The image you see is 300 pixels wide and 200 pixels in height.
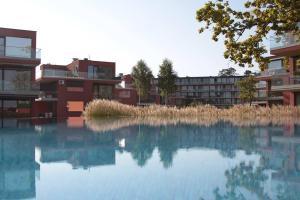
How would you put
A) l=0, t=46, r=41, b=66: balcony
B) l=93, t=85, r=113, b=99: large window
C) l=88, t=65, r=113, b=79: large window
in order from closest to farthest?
1. l=0, t=46, r=41, b=66: balcony
2. l=88, t=65, r=113, b=79: large window
3. l=93, t=85, r=113, b=99: large window

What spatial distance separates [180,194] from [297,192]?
4.97 ft

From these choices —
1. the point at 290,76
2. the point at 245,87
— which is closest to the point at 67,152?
the point at 290,76

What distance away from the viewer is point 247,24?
677 centimetres

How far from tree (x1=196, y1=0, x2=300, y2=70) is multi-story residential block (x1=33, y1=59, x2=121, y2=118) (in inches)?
1141

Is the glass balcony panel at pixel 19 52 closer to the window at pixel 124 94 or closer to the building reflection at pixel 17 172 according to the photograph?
the building reflection at pixel 17 172

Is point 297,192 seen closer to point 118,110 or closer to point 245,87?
point 118,110

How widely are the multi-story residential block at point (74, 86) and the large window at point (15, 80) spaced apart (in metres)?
7.21

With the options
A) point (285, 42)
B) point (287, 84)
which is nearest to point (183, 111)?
point (287, 84)

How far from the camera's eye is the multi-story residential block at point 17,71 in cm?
2352

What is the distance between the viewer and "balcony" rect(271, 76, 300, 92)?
25.9 meters

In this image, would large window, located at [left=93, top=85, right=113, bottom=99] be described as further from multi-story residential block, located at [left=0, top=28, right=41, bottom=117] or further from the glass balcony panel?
the glass balcony panel

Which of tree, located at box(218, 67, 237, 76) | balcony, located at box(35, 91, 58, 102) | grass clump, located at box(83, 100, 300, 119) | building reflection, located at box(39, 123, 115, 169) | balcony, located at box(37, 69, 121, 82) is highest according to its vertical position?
tree, located at box(218, 67, 237, 76)

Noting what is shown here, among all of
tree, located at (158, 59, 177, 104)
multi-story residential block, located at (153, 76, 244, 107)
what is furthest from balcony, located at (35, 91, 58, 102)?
multi-story residential block, located at (153, 76, 244, 107)

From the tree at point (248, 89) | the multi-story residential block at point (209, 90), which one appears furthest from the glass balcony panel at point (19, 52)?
the multi-story residential block at point (209, 90)
